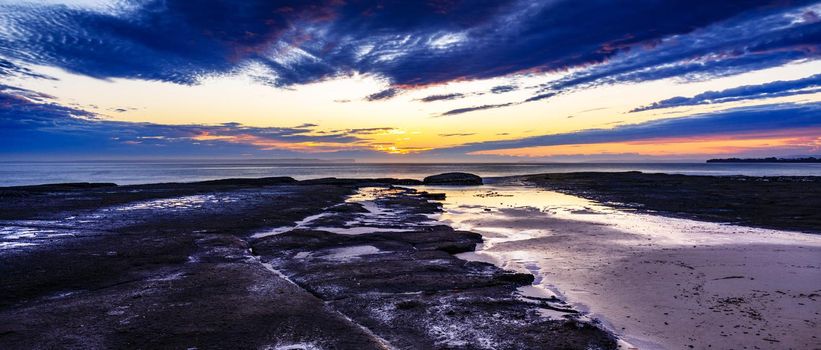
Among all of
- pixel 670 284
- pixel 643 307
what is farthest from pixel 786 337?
pixel 670 284

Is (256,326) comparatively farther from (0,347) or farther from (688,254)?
(688,254)

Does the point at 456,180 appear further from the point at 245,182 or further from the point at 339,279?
the point at 339,279

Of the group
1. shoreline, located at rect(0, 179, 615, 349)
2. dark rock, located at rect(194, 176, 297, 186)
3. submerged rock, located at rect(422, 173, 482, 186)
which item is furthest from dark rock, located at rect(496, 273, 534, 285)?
submerged rock, located at rect(422, 173, 482, 186)

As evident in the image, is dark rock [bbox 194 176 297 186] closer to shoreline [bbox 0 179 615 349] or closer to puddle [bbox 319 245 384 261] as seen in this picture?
shoreline [bbox 0 179 615 349]

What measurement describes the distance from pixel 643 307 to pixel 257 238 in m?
14.8

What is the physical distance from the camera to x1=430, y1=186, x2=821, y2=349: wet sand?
855 cm

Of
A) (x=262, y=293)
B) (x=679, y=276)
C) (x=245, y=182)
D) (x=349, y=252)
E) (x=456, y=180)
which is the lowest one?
(x=456, y=180)

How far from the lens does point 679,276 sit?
41.8 ft

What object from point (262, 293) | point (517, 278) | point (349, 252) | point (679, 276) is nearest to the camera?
point (262, 293)

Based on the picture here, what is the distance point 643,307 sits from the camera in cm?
1006

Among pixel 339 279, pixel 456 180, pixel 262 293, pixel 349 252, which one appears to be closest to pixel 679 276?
pixel 339 279

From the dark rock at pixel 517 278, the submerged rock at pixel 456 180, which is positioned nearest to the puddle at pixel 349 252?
the dark rock at pixel 517 278

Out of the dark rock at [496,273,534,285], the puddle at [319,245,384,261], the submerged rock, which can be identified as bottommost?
the submerged rock

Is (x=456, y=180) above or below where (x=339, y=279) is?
below
